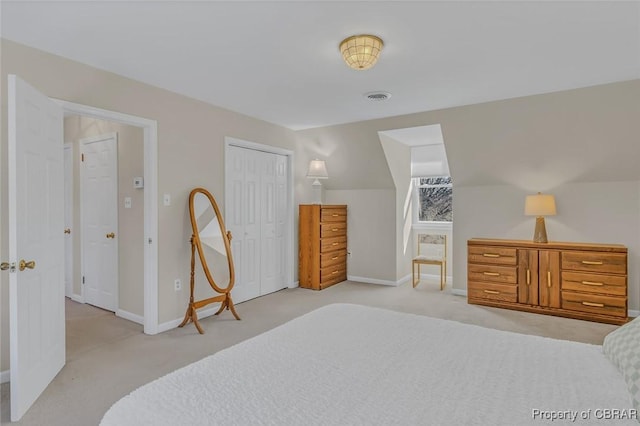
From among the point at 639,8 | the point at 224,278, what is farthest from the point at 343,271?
the point at 639,8

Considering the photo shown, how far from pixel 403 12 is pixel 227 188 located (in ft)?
9.03

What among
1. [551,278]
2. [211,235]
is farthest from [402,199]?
[211,235]

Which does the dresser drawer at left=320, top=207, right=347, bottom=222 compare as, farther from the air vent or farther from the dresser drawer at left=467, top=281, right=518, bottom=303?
the dresser drawer at left=467, top=281, right=518, bottom=303

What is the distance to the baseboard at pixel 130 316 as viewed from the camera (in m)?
3.54

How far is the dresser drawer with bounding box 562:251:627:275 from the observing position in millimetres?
3449

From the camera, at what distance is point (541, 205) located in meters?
3.86

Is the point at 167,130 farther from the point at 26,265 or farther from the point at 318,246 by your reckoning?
the point at 318,246

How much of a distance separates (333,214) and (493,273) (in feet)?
7.52

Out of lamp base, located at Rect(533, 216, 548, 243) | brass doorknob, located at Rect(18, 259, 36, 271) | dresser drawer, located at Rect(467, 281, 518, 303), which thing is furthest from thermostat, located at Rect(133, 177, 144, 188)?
lamp base, located at Rect(533, 216, 548, 243)

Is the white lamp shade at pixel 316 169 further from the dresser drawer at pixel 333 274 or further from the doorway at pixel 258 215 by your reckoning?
the dresser drawer at pixel 333 274

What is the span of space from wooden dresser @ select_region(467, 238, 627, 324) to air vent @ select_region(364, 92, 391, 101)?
203cm

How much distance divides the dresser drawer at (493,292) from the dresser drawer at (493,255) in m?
0.27

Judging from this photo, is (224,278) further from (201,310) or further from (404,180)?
(404,180)

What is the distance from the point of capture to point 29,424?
1912 mm
